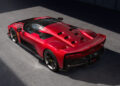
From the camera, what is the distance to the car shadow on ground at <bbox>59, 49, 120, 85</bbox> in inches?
207

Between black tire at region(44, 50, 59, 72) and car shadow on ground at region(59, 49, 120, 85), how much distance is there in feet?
1.07

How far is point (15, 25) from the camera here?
7.14m

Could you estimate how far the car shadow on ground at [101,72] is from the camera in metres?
5.26

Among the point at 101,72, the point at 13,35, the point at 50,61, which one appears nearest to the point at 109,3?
the point at 13,35

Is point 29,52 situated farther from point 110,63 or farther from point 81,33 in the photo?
point 110,63

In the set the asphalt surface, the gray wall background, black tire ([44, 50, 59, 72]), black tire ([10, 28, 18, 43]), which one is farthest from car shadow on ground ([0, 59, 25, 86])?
the gray wall background

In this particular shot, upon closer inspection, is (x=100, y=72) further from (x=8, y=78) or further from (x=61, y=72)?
(x=8, y=78)

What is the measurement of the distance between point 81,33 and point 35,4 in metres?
8.03

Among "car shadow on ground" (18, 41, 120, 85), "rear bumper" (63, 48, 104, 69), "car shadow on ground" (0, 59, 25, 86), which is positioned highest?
"rear bumper" (63, 48, 104, 69)

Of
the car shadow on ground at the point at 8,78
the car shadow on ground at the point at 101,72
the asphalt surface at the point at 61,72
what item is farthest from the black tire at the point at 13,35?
the car shadow on ground at the point at 101,72

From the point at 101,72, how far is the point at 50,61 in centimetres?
161

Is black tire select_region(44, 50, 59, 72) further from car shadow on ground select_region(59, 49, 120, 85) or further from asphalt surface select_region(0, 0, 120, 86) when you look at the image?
car shadow on ground select_region(59, 49, 120, 85)

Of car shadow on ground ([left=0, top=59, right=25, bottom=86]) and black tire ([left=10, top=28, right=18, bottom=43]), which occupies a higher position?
black tire ([left=10, top=28, right=18, bottom=43])

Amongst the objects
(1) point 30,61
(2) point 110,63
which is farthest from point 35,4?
(2) point 110,63
